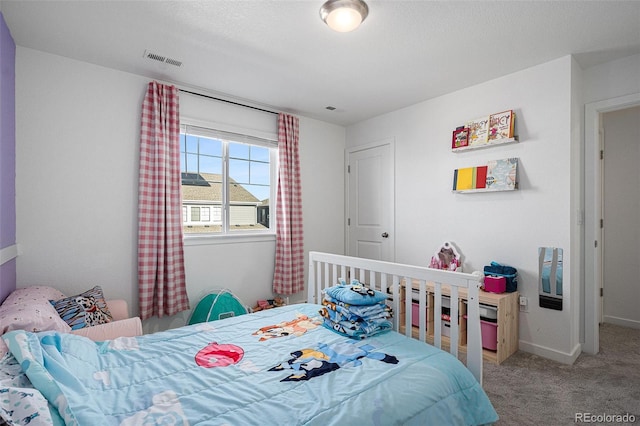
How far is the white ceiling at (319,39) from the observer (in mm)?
1948

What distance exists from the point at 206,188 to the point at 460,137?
2.72 metres

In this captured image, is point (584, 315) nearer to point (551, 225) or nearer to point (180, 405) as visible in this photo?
point (551, 225)

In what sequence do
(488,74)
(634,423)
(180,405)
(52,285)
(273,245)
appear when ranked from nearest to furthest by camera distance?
(180,405), (634,423), (52,285), (488,74), (273,245)

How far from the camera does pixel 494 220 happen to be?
2.97 meters

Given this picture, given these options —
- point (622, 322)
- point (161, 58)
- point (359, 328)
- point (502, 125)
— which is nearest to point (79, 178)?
point (161, 58)

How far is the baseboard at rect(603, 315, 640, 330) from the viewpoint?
10.7 ft

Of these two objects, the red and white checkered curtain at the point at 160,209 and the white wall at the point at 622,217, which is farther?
the white wall at the point at 622,217

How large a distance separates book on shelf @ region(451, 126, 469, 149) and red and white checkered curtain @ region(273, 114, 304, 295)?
179 cm

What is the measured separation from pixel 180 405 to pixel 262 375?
34 centimetres

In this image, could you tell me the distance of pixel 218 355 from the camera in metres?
1.58

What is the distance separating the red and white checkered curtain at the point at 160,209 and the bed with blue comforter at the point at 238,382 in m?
1.14

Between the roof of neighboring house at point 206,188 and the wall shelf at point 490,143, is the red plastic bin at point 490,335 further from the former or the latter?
the roof of neighboring house at point 206,188

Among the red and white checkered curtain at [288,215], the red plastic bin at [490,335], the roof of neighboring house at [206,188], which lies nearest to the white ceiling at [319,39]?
the red and white checkered curtain at [288,215]

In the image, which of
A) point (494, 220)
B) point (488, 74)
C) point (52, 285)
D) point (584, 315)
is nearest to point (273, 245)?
point (52, 285)
